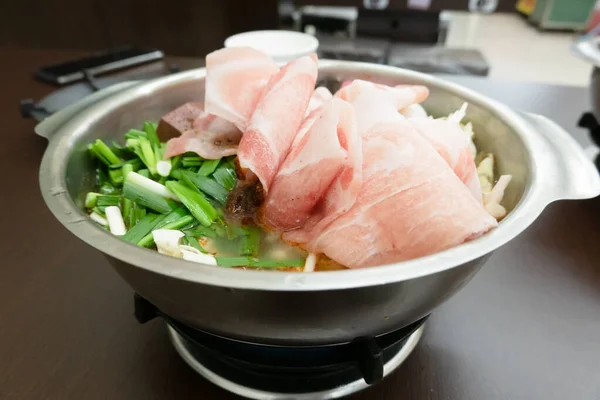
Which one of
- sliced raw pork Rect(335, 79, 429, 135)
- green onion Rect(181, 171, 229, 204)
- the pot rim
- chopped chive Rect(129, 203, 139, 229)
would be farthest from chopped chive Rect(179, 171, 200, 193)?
sliced raw pork Rect(335, 79, 429, 135)

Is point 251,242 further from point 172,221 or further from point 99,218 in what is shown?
point 99,218

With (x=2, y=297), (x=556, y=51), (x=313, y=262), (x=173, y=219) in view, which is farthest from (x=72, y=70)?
(x=556, y=51)

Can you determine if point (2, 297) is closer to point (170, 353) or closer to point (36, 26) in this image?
point (170, 353)

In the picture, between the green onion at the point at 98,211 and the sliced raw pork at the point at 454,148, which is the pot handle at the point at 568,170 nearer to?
the sliced raw pork at the point at 454,148

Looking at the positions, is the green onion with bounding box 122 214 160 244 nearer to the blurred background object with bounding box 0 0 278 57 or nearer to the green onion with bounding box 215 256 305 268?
the green onion with bounding box 215 256 305 268

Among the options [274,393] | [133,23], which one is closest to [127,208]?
[274,393]

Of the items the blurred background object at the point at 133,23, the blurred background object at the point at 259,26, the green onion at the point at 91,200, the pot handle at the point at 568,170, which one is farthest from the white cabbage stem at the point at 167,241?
the blurred background object at the point at 133,23

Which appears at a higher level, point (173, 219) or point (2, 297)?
point (173, 219)

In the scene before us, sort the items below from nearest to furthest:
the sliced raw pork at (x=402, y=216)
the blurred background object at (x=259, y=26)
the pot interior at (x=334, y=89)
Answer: the sliced raw pork at (x=402, y=216) < the pot interior at (x=334, y=89) < the blurred background object at (x=259, y=26)
